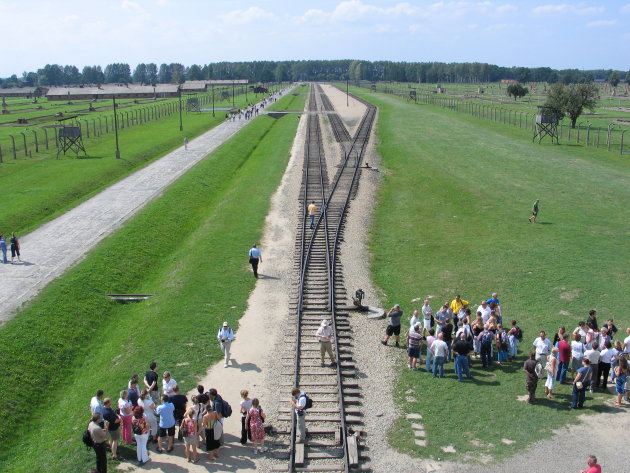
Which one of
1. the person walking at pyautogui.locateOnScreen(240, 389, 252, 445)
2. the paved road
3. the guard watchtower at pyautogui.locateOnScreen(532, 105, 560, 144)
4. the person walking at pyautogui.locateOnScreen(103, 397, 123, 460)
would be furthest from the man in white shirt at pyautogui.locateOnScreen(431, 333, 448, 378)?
the guard watchtower at pyautogui.locateOnScreen(532, 105, 560, 144)

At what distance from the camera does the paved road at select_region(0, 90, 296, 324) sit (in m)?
23.8

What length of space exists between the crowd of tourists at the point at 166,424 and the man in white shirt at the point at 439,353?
527cm

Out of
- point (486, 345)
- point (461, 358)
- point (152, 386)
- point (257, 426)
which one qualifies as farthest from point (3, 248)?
point (486, 345)

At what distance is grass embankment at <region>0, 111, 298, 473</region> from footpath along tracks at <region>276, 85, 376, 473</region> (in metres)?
2.08

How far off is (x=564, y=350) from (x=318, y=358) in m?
6.52

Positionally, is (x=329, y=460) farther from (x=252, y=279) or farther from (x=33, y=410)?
(x=252, y=279)

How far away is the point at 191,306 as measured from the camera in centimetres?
2156

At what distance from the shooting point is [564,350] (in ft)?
51.2

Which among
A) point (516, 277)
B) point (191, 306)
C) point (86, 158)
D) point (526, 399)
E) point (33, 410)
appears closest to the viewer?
point (526, 399)

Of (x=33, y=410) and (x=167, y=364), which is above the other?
(x=167, y=364)

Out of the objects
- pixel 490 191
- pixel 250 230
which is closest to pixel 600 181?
pixel 490 191

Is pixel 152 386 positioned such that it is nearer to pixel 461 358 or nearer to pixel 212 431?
pixel 212 431

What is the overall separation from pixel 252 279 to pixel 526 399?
12099 mm

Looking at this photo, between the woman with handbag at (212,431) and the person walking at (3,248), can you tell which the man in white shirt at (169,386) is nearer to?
the woman with handbag at (212,431)
